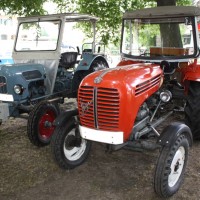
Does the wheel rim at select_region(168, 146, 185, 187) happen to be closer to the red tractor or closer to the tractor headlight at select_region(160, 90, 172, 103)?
the red tractor

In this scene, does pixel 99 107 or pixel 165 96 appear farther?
pixel 165 96

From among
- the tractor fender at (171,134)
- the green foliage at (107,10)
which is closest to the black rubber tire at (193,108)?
the tractor fender at (171,134)

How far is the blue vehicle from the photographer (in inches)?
183

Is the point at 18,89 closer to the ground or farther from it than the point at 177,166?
farther from it

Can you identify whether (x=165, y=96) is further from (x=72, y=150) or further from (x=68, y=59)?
(x=68, y=59)

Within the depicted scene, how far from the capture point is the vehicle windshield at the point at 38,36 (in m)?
5.61

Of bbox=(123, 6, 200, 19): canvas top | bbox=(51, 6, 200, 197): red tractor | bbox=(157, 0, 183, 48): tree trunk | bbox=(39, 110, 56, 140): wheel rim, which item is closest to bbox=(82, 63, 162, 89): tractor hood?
bbox=(51, 6, 200, 197): red tractor

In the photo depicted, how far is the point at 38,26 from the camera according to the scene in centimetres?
575

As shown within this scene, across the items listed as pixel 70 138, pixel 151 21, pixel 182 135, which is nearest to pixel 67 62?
pixel 151 21

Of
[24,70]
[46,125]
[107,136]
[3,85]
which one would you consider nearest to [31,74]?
[24,70]

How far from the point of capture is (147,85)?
346 cm

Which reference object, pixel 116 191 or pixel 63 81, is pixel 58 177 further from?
pixel 63 81

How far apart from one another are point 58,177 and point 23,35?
3.17 metres

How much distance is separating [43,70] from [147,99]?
2302 mm
